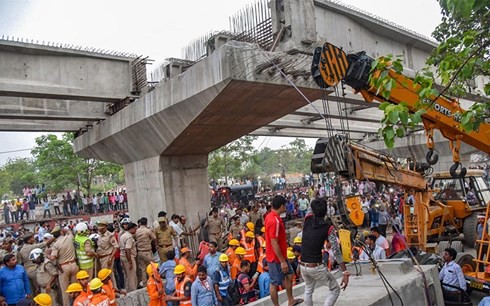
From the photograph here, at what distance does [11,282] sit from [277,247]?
16.6 ft

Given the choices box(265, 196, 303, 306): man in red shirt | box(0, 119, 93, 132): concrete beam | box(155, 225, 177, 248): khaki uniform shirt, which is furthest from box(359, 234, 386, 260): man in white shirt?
box(0, 119, 93, 132): concrete beam

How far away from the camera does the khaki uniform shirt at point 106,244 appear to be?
8820 mm

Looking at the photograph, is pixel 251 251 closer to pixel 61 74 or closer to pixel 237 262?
pixel 237 262

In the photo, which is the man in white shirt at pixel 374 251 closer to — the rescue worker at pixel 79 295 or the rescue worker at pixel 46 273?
the rescue worker at pixel 79 295

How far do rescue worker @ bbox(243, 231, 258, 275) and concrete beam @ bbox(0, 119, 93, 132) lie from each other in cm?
970

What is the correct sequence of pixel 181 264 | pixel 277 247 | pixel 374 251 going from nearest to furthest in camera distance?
pixel 277 247
pixel 181 264
pixel 374 251

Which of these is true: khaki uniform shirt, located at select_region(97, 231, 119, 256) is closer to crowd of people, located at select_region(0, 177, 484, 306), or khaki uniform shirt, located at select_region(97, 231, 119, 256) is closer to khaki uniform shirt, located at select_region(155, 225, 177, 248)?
crowd of people, located at select_region(0, 177, 484, 306)

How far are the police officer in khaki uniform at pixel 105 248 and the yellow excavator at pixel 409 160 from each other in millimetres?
4895

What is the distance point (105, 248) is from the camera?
29.0 ft

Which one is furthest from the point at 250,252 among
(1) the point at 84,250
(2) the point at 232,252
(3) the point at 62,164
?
(3) the point at 62,164

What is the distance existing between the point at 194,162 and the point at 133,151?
2.12 meters

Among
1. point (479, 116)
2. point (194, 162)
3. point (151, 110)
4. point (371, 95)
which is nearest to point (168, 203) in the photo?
point (194, 162)

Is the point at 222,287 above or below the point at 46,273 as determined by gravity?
below

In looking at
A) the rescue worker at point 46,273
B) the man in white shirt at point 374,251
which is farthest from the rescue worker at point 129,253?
the man in white shirt at point 374,251
